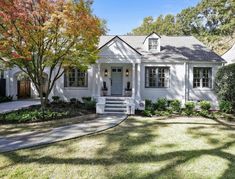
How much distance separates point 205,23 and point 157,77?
90.8ft

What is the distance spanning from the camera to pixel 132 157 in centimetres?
580

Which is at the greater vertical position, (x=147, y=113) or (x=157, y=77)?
(x=157, y=77)

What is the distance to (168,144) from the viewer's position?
701cm

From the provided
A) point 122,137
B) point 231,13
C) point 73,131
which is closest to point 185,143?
point 122,137

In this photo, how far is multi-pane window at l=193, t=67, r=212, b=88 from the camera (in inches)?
616

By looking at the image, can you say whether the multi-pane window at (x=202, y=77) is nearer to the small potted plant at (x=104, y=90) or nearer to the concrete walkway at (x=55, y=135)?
the small potted plant at (x=104, y=90)

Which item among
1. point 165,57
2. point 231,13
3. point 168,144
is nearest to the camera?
point 168,144

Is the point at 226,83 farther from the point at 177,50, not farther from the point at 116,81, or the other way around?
the point at 116,81

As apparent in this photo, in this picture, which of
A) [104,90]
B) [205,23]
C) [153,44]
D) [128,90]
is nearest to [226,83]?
[153,44]

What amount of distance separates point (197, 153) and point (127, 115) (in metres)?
6.52

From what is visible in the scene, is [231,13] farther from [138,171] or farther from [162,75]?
[138,171]

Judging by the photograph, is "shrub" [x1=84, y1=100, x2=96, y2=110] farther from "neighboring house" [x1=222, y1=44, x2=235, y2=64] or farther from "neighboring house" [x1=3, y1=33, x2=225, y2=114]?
"neighboring house" [x1=222, y1=44, x2=235, y2=64]

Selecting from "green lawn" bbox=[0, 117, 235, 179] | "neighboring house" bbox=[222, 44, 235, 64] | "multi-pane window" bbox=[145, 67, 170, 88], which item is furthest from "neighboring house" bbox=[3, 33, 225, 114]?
"green lawn" bbox=[0, 117, 235, 179]

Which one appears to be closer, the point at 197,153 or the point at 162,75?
the point at 197,153
